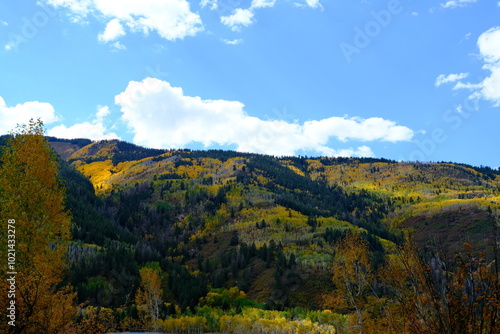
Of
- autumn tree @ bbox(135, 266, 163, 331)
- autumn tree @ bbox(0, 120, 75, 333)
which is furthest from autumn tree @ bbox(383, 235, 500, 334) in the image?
autumn tree @ bbox(135, 266, 163, 331)

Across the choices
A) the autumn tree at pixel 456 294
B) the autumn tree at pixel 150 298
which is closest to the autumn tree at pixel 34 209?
the autumn tree at pixel 456 294

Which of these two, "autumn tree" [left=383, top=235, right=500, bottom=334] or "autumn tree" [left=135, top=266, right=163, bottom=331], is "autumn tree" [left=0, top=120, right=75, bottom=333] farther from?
"autumn tree" [left=135, top=266, right=163, bottom=331]

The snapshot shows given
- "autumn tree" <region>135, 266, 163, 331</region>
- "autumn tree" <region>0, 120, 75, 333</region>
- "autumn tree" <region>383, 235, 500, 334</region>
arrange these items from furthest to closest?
"autumn tree" <region>135, 266, 163, 331</region>
"autumn tree" <region>0, 120, 75, 333</region>
"autumn tree" <region>383, 235, 500, 334</region>

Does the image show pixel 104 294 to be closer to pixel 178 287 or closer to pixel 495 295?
pixel 178 287

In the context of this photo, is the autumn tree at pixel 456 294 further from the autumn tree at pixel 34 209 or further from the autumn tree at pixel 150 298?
the autumn tree at pixel 150 298

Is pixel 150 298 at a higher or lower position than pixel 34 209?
lower

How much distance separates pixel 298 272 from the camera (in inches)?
4808

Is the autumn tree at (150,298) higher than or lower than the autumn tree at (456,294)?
lower

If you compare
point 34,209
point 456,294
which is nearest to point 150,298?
point 34,209

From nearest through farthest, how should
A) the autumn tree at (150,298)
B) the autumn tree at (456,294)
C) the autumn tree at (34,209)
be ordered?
1. the autumn tree at (456,294)
2. the autumn tree at (34,209)
3. the autumn tree at (150,298)

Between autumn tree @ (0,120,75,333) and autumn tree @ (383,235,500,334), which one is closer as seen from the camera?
autumn tree @ (383,235,500,334)

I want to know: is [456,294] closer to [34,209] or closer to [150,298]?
[34,209]

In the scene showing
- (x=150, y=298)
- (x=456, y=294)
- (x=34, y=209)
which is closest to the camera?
(x=456, y=294)

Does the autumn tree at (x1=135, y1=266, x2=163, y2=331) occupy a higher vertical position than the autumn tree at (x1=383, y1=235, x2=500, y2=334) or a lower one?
lower
